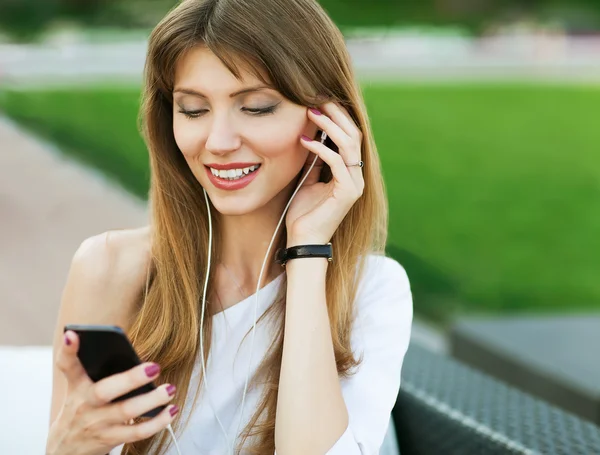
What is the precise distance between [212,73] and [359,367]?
31.5 inches

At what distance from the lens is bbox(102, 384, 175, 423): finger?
1.60 metres

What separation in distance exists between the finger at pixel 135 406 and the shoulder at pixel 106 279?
2.03ft

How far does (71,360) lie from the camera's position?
1.60 m

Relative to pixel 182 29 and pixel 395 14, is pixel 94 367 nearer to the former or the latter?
pixel 182 29

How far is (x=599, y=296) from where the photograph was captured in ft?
24.1

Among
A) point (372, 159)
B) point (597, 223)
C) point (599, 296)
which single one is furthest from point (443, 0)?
point (372, 159)

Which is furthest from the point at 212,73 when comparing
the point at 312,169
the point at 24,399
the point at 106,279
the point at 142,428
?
the point at 24,399

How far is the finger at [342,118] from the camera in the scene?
2256 mm

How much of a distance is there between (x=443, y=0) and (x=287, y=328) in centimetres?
2888

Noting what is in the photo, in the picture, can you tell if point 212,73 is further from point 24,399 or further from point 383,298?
point 24,399

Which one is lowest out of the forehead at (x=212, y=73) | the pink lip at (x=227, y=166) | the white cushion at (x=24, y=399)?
the white cushion at (x=24, y=399)

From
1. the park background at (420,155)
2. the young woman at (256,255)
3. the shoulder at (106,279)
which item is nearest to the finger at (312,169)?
the young woman at (256,255)

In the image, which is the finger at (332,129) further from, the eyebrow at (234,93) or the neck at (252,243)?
the neck at (252,243)

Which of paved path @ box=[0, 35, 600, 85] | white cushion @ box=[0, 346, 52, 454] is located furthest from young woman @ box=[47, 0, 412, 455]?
paved path @ box=[0, 35, 600, 85]
